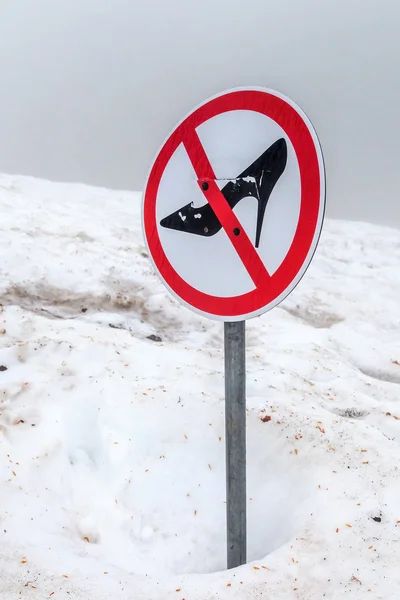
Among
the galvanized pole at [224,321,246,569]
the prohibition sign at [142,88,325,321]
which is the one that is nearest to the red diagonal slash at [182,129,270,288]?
the prohibition sign at [142,88,325,321]

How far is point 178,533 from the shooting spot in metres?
2.13

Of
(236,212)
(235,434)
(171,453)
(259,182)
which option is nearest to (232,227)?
(236,212)

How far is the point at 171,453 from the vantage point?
2467 millimetres

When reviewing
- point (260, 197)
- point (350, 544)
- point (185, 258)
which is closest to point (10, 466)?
point (185, 258)

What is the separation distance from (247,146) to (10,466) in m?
1.69

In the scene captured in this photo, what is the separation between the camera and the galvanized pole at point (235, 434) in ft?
5.20

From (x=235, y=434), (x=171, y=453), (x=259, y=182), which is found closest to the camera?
(x=259, y=182)

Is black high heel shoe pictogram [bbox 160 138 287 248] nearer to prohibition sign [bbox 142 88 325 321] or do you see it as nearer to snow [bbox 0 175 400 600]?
prohibition sign [bbox 142 88 325 321]

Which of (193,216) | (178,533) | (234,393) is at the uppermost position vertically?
(193,216)

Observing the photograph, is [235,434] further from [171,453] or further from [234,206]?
[171,453]

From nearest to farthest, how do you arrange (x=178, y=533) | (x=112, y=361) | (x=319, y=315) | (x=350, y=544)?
(x=350, y=544), (x=178, y=533), (x=112, y=361), (x=319, y=315)

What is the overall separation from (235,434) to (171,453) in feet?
3.04

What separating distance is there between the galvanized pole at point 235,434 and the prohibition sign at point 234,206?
4.2 inches

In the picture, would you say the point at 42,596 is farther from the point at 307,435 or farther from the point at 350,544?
the point at 307,435
